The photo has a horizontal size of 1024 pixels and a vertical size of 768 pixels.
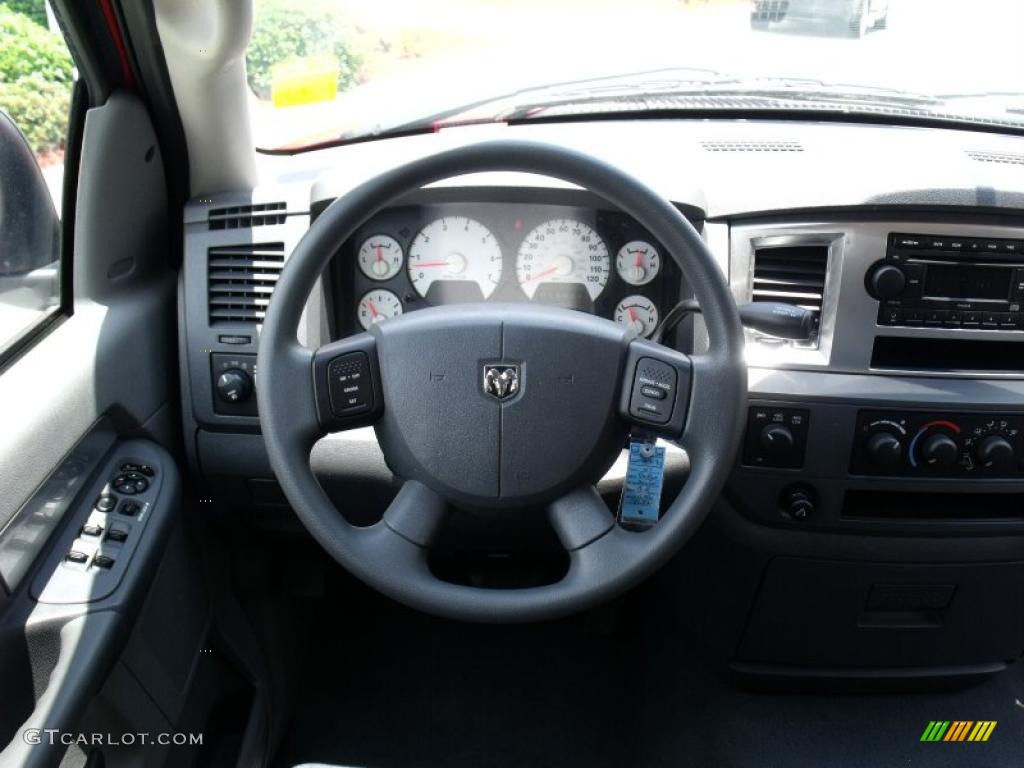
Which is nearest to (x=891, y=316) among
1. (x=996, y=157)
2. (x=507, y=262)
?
(x=996, y=157)

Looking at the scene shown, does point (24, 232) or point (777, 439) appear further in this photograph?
point (777, 439)

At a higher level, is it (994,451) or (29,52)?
(29,52)

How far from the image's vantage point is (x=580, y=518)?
1299 mm

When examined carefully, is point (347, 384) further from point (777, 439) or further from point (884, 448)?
point (884, 448)

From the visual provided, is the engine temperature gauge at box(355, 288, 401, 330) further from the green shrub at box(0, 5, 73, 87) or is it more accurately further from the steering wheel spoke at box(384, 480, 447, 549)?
Answer: the green shrub at box(0, 5, 73, 87)

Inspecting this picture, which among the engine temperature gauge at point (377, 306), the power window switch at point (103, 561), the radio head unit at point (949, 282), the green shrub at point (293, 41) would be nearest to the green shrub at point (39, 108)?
the green shrub at point (293, 41)

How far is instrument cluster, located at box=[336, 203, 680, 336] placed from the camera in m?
1.73

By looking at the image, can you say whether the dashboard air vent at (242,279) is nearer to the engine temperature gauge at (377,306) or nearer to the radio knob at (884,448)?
the engine temperature gauge at (377,306)

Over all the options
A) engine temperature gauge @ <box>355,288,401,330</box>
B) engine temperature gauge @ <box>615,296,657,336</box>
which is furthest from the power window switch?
engine temperature gauge @ <box>615,296,657,336</box>

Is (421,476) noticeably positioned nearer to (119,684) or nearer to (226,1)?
(119,684)

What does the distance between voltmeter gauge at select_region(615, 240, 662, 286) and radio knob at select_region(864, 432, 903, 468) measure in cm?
A: 55

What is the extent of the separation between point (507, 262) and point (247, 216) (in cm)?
55

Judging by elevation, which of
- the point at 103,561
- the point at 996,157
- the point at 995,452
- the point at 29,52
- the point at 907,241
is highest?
the point at 29,52

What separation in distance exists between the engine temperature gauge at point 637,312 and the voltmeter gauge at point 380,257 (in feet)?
1.54
